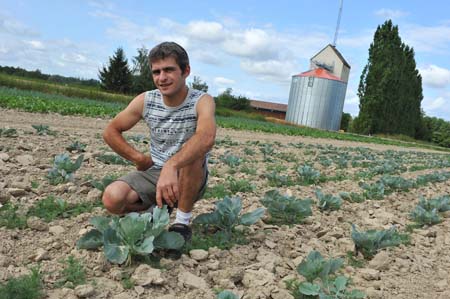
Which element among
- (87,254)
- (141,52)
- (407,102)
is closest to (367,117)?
(407,102)

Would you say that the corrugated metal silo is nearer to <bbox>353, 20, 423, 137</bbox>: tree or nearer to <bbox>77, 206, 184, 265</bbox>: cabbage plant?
<bbox>353, 20, 423, 137</bbox>: tree

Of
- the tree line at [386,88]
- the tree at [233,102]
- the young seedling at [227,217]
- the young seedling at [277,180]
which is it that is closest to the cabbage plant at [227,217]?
the young seedling at [227,217]

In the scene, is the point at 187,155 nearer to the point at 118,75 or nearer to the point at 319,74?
the point at 319,74

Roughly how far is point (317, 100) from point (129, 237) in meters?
37.9

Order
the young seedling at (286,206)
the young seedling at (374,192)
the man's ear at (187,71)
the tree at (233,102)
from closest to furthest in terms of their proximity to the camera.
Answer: the man's ear at (187,71), the young seedling at (286,206), the young seedling at (374,192), the tree at (233,102)

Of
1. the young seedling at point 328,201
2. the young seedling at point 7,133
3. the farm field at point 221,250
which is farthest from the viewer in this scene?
the young seedling at point 7,133

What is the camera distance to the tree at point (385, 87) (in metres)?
42.8

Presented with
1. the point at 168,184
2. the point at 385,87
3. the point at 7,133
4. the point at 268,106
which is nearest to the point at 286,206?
the point at 168,184

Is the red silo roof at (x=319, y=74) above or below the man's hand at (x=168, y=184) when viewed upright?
above

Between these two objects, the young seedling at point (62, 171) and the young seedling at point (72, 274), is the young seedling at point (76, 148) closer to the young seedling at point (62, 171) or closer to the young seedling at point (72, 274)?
the young seedling at point (62, 171)

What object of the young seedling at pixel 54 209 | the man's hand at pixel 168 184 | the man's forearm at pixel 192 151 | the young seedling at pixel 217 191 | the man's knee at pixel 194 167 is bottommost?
the young seedling at pixel 54 209

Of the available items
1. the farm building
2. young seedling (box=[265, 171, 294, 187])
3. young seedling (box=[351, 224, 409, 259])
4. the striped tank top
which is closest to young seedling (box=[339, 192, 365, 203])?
young seedling (box=[265, 171, 294, 187])

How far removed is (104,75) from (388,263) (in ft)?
149

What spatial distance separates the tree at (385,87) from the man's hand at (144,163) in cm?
4211
